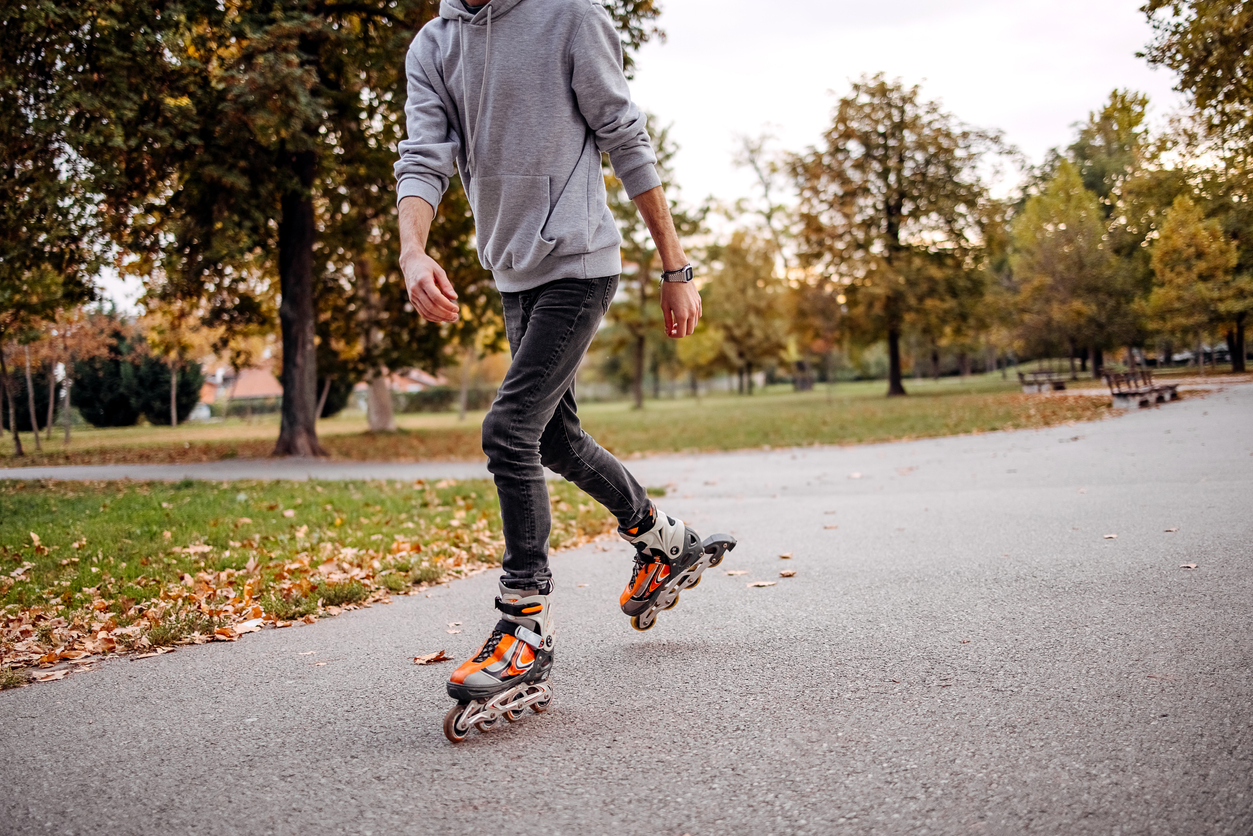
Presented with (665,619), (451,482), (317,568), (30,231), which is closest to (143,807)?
(665,619)

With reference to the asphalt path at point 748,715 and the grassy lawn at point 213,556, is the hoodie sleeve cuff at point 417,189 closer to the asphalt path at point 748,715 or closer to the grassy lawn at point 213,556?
the asphalt path at point 748,715

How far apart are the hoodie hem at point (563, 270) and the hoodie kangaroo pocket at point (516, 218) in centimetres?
3

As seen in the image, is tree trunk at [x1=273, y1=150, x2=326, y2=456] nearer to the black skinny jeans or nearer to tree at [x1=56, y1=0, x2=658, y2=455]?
tree at [x1=56, y1=0, x2=658, y2=455]

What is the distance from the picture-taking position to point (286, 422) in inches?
663

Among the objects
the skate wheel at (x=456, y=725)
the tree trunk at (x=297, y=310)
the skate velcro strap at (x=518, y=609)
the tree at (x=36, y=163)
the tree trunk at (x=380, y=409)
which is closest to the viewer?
the skate wheel at (x=456, y=725)

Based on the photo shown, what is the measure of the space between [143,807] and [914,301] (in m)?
33.9

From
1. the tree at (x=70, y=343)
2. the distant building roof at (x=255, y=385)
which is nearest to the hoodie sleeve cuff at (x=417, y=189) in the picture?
the tree at (x=70, y=343)

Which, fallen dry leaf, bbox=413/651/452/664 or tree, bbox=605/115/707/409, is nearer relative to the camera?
fallen dry leaf, bbox=413/651/452/664

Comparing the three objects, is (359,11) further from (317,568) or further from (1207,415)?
(1207,415)

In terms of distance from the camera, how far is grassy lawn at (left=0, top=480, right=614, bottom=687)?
4109 mm

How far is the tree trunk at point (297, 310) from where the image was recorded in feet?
54.0

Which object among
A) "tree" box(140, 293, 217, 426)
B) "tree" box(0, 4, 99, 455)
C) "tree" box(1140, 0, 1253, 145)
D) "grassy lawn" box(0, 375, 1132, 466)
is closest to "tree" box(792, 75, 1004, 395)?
"grassy lawn" box(0, 375, 1132, 466)

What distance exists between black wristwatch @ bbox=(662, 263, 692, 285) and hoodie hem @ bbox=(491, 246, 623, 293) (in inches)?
8.2

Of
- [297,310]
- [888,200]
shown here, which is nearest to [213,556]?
[297,310]
